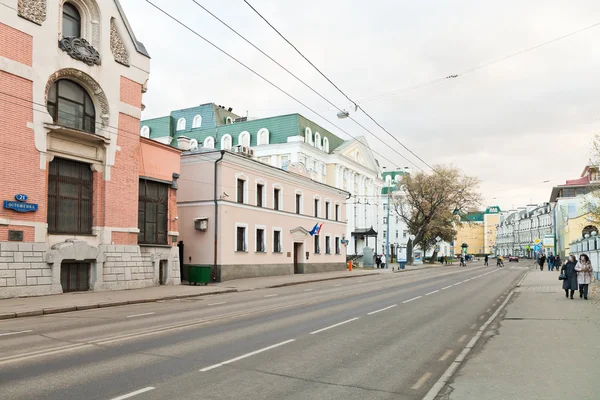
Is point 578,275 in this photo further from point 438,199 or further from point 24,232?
point 438,199

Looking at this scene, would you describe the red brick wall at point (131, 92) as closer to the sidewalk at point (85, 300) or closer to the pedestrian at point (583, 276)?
the sidewalk at point (85, 300)

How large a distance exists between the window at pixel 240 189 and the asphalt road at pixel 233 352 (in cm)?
1671

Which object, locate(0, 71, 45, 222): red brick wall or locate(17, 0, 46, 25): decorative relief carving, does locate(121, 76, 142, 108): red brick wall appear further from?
locate(0, 71, 45, 222): red brick wall

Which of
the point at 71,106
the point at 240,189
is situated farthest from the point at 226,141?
the point at 71,106

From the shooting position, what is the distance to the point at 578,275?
61.1 ft

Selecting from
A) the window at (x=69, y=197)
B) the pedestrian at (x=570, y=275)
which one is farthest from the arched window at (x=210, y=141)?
the pedestrian at (x=570, y=275)

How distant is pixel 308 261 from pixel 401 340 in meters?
30.2

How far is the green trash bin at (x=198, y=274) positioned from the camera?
86.9 feet

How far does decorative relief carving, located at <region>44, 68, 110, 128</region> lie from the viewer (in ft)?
66.5

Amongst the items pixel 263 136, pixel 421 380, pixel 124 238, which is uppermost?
pixel 263 136

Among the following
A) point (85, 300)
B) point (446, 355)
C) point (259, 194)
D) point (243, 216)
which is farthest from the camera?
point (259, 194)

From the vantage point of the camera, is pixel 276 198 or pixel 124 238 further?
pixel 276 198

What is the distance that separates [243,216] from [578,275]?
64.9 feet

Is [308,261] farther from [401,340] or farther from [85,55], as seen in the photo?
[401,340]
